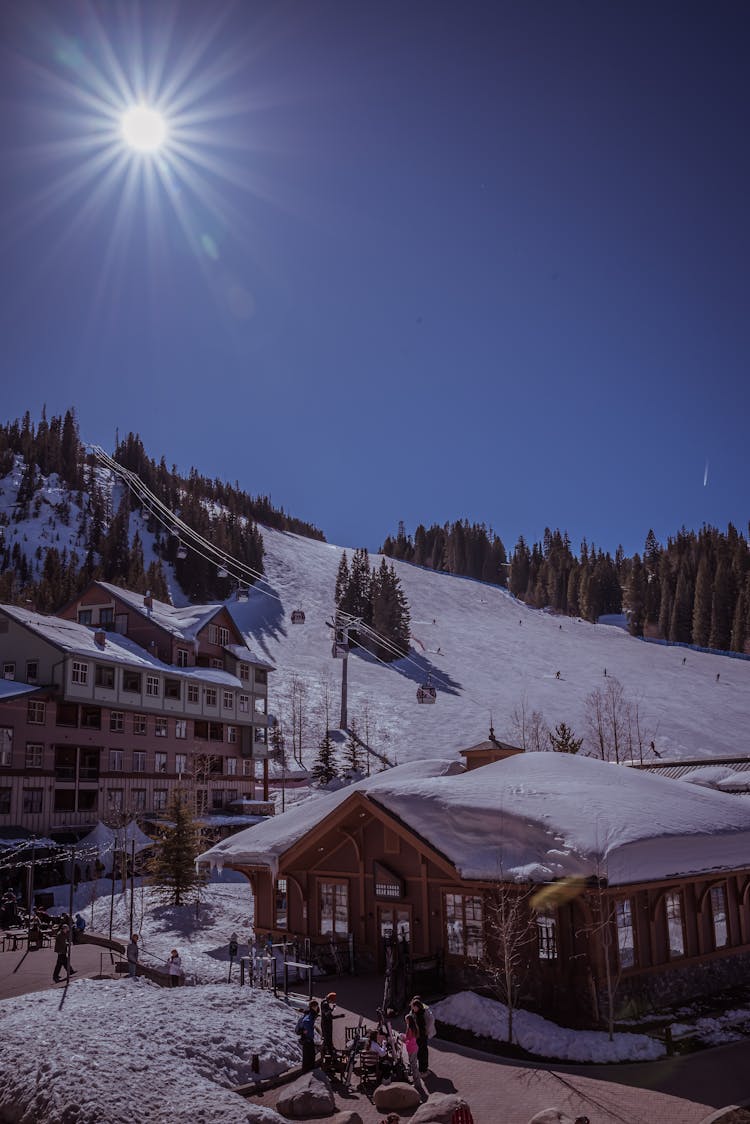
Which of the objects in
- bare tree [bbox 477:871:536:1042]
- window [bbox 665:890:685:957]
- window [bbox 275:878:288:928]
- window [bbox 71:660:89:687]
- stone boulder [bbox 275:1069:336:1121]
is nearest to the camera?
stone boulder [bbox 275:1069:336:1121]

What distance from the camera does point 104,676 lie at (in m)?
52.0

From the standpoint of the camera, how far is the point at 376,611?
111812 millimetres

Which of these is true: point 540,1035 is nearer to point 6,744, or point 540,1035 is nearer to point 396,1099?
point 396,1099

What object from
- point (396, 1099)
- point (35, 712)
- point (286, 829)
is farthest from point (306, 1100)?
point (35, 712)

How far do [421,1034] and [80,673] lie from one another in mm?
Result: 38942

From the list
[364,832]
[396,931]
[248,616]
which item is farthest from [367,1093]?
[248,616]

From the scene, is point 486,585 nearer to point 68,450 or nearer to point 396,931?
point 68,450

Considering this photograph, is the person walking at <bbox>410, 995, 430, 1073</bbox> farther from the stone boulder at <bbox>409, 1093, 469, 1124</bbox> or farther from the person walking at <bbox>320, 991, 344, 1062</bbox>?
the stone boulder at <bbox>409, 1093, 469, 1124</bbox>

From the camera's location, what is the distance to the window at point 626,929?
792 inches

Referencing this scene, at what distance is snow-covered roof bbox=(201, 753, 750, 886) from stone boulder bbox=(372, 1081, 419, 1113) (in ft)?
18.7

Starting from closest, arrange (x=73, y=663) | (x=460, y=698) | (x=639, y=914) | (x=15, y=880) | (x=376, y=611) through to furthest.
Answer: (x=639, y=914) → (x=15, y=880) → (x=73, y=663) → (x=460, y=698) → (x=376, y=611)

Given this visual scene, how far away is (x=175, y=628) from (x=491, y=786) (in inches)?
1640

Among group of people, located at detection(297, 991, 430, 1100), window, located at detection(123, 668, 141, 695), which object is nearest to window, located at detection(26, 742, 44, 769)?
window, located at detection(123, 668, 141, 695)

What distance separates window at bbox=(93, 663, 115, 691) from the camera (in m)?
51.3
